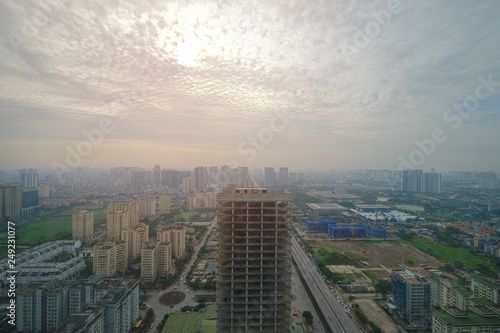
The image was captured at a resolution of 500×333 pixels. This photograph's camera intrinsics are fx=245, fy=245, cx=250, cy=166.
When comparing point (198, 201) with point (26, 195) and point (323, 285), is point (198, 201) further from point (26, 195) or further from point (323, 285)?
point (323, 285)

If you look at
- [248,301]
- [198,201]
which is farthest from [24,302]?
[198,201]

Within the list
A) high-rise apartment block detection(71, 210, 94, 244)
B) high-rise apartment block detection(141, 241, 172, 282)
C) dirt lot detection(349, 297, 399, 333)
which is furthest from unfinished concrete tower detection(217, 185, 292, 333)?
high-rise apartment block detection(71, 210, 94, 244)

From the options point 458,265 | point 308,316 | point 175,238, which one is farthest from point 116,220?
point 458,265

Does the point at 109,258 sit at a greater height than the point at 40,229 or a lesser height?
greater

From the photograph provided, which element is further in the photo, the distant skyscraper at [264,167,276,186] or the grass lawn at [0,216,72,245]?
the distant skyscraper at [264,167,276,186]

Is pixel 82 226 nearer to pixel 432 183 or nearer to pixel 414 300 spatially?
pixel 414 300

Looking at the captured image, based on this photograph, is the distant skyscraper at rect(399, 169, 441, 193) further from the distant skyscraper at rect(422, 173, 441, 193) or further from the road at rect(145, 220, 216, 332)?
the road at rect(145, 220, 216, 332)

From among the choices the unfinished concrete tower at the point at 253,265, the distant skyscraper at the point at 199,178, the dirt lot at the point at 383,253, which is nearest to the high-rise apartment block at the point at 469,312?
the dirt lot at the point at 383,253
